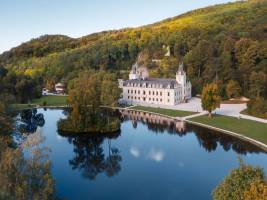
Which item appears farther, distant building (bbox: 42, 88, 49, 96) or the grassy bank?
distant building (bbox: 42, 88, 49, 96)

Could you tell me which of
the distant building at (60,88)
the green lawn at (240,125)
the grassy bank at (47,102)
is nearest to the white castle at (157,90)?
the grassy bank at (47,102)

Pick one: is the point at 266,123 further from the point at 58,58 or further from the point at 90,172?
the point at 58,58

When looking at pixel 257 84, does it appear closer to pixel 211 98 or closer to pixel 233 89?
pixel 233 89

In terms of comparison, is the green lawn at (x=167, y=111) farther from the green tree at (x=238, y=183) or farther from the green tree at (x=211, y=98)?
the green tree at (x=238, y=183)

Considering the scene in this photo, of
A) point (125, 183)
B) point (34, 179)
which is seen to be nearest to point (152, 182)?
point (125, 183)

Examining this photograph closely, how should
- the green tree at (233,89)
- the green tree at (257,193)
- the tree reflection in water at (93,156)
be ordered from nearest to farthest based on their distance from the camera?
the green tree at (257,193), the tree reflection in water at (93,156), the green tree at (233,89)

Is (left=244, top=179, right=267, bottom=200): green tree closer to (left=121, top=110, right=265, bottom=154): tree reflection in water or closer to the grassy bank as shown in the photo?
(left=121, top=110, right=265, bottom=154): tree reflection in water

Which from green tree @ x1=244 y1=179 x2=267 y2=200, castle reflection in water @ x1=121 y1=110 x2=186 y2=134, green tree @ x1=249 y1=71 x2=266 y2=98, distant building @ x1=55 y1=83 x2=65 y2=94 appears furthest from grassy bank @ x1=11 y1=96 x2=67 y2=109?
green tree @ x1=244 y1=179 x2=267 y2=200
